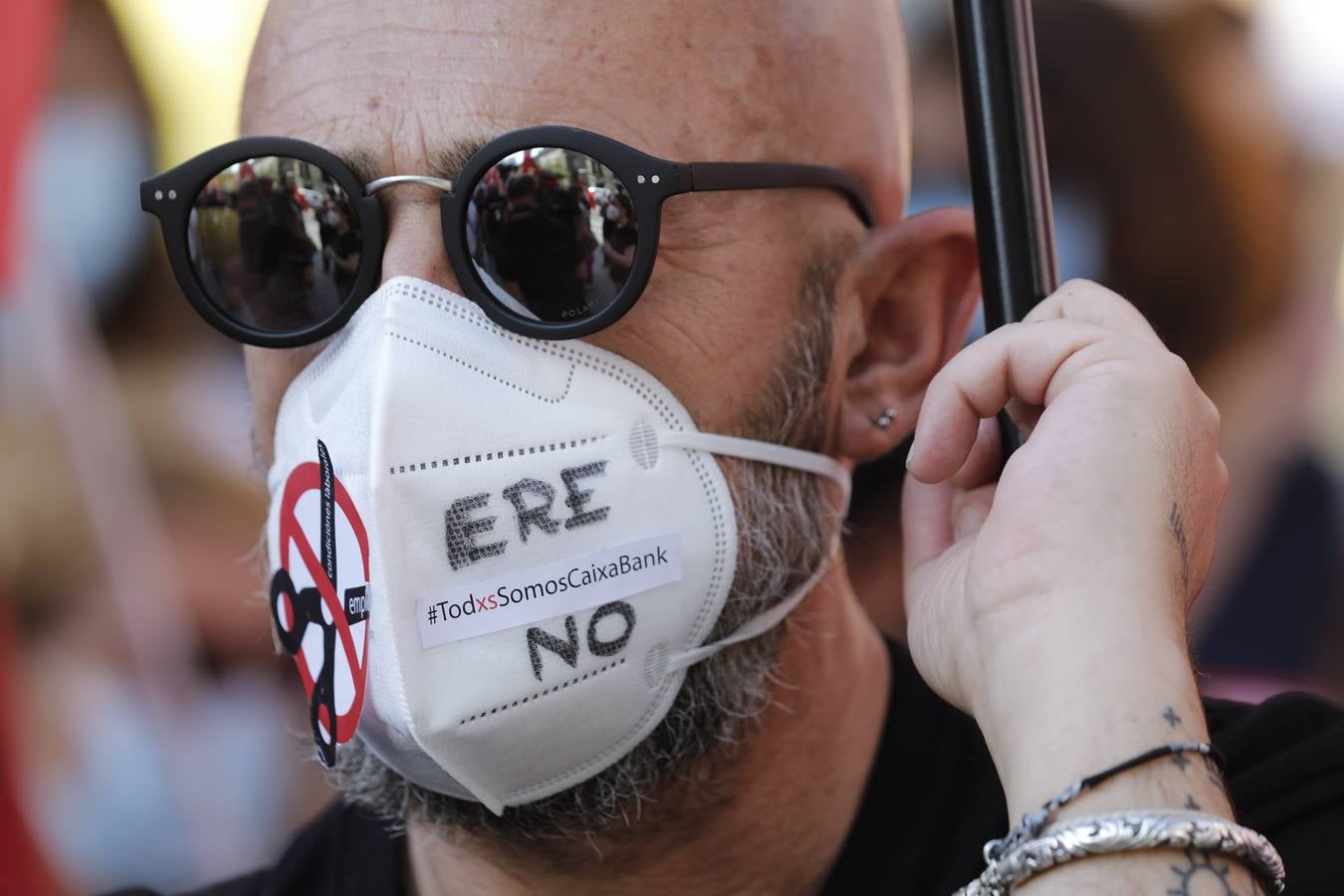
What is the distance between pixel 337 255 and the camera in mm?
1717

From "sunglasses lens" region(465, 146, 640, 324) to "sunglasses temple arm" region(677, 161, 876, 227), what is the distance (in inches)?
4.7

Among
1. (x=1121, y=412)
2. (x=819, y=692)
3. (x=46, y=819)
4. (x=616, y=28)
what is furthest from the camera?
(x=46, y=819)

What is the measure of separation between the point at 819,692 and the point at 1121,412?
2.38 ft

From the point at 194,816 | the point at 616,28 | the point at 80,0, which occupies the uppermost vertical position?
the point at 80,0

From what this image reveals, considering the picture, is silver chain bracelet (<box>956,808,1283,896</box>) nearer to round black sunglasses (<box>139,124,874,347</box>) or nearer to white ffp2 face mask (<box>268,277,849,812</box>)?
white ffp2 face mask (<box>268,277,849,812</box>)

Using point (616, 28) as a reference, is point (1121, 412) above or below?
below

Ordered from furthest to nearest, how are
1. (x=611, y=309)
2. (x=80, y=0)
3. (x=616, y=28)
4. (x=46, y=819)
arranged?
(x=80, y=0), (x=46, y=819), (x=616, y=28), (x=611, y=309)

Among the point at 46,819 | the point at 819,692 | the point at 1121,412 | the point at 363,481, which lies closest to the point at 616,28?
the point at 363,481

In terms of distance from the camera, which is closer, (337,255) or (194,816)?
(337,255)

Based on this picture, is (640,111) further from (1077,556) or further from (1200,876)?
(1200,876)

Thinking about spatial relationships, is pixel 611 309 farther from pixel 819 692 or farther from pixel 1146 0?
pixel 1146 0

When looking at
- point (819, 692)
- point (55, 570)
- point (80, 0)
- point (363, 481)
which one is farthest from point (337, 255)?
point (80, 0)

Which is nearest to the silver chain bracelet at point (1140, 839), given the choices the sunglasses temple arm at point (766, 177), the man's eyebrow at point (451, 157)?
the sunglasses temple arm at point (766, 177)

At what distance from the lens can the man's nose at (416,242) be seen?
1.68m
